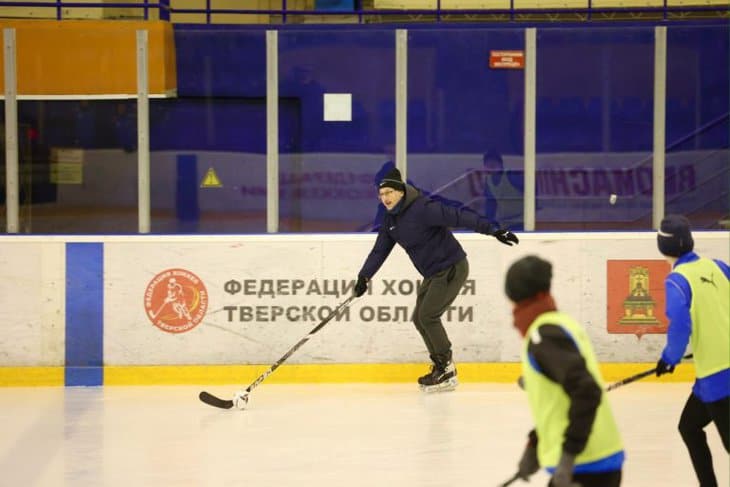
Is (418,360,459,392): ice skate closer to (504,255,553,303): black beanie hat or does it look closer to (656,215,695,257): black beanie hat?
(656,215,695,257): black beanie hat

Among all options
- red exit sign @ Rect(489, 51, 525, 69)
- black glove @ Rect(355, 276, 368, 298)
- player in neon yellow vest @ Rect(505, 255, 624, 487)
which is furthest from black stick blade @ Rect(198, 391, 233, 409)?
player in neon yellow vest @ Rect(505, 255, 624, 487)

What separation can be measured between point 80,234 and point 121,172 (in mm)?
528

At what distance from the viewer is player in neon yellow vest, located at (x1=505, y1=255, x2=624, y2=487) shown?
320 cm

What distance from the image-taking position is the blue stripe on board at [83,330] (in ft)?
27.5

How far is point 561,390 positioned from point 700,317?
1378 mm

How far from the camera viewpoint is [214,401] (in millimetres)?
7496

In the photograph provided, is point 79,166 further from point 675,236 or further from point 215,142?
point 675,236

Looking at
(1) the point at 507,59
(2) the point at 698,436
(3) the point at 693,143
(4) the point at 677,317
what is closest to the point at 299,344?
(1) the point at 507,59

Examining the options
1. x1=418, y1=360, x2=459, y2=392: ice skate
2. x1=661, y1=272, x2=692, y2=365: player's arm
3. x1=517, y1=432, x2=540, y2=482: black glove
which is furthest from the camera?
x1=418, y1=360, x2=459, y2=392: ice skate

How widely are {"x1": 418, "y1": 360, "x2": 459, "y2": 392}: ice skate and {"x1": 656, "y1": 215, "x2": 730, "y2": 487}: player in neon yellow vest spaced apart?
11.4ft

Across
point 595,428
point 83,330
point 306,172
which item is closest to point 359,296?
point 306,172

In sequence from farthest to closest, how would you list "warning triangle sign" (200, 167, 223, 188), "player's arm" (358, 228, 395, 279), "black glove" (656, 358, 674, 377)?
1. "warning triangle sign" (200, 167, 223, 188)
2. "player's arm" (358, 228, 395, 279)
3. "black glove" (656, 358, 674, 377)

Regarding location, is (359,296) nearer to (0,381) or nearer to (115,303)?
(115,303)

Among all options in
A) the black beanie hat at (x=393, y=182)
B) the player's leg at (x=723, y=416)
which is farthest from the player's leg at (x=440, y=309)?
the player's leg at (x=723, y=416)
